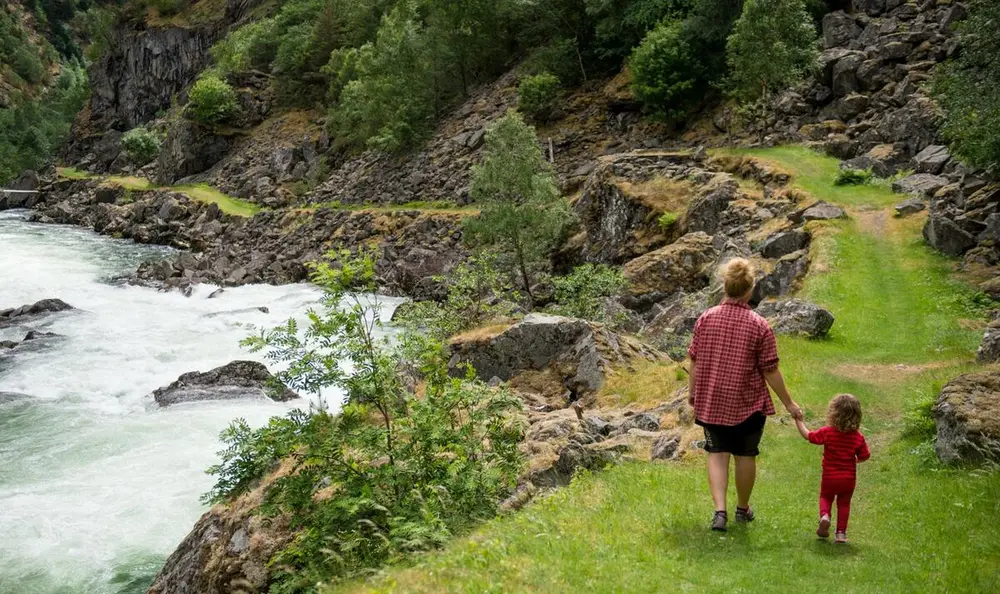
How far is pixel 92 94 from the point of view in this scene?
352 feet

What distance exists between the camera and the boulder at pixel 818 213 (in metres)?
24.8

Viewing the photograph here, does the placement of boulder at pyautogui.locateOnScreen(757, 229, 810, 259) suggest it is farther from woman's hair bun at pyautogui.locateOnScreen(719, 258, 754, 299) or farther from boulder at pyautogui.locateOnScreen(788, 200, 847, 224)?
woman's hair bun at pyautogui.locateOnScreen(719, 258, 754, 299)

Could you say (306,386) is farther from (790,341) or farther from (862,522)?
(790,341)

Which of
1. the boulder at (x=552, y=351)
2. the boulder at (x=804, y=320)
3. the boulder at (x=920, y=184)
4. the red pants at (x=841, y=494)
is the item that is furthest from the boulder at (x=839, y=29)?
the red pants at (x=841, y=494)

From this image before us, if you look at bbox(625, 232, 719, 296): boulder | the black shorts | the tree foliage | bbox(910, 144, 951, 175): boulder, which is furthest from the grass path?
bbox(910, 144, 951, 175): boulder

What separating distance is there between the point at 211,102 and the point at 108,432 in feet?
195

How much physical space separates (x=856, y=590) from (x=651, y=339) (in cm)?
1573

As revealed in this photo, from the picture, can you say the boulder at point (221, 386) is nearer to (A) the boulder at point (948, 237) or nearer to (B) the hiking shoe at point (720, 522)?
(B) the hiking shoe at point (720, 522)

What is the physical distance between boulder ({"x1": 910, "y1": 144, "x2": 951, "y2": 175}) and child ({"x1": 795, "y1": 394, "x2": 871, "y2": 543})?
24.9m

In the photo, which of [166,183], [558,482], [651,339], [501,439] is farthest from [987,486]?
[166,183]

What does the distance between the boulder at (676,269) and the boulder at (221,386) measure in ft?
41.7

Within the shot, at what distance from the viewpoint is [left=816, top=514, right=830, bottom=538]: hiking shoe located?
723 cm

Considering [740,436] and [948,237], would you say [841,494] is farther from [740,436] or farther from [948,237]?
[948,237]

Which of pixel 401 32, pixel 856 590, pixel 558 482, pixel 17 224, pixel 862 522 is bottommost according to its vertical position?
pixel 17 224
